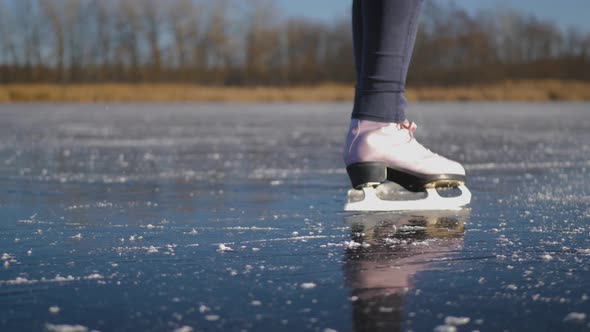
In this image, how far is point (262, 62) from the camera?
4794 centimetres

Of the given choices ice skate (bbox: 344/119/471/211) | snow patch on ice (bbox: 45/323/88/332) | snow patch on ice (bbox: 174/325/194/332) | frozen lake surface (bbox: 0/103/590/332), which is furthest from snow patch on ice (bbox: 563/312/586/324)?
ice skate (bbox: 344/119/471/211)

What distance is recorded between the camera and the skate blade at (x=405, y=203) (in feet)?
6.46

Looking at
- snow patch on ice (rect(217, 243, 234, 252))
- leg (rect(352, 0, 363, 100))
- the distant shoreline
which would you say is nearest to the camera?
snow patch on ice (rect(217, 243, 234, 252))

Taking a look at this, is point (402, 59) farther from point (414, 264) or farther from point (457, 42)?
point (457, 42)

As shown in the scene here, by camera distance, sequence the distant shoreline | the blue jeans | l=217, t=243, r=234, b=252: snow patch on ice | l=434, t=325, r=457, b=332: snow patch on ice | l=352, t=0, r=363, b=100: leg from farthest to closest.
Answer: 1. the distant shoreline
2. l=352, t=0, r=363, b=100: leg
3. the blue jeans
4. l=217, t=243, r=234, b=252: snow patch on ice
5. l=434, t=325, r=457, b=332: snow patch on ice

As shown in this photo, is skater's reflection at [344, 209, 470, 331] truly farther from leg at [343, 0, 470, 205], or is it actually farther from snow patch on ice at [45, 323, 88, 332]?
snow patch on ice at [45, 323, 88, 332]

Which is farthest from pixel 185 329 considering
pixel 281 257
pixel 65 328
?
pixel 281 257

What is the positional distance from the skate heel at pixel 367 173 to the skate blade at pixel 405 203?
0.02 meters

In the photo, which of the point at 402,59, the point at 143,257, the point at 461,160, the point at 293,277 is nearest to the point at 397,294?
the point at 293,277

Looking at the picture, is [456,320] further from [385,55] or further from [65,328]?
[385,55]

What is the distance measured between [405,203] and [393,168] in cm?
12

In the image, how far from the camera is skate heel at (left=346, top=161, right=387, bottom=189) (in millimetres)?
1993

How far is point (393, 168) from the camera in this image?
6.74ft

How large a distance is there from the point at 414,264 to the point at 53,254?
2.29 ft
